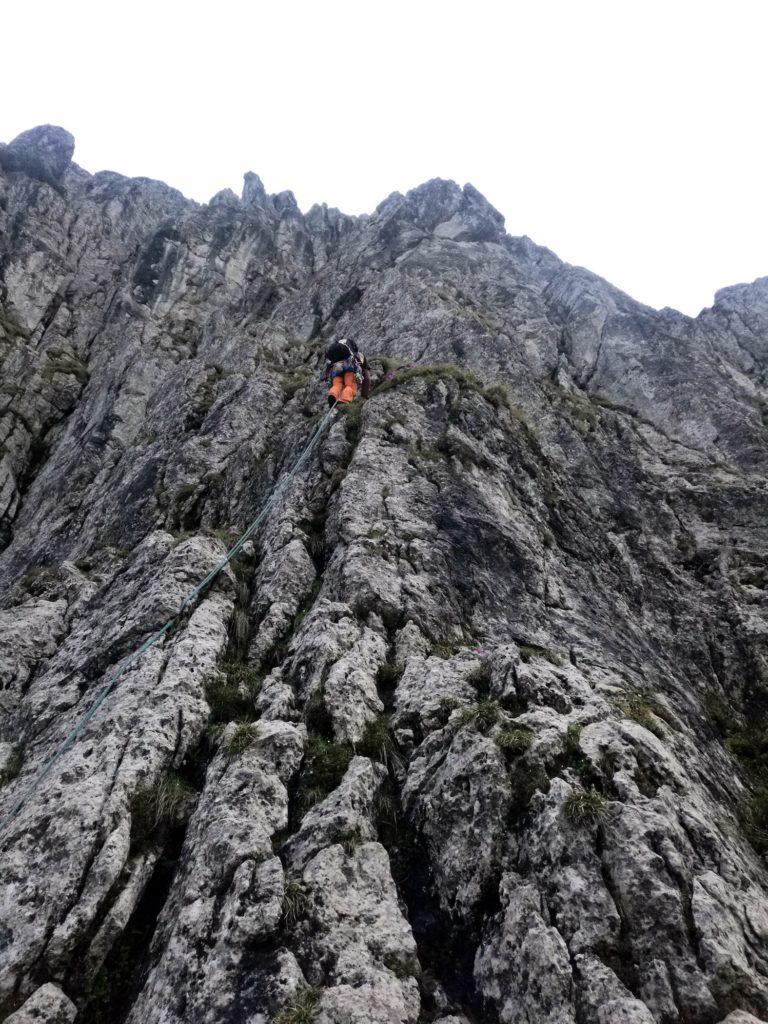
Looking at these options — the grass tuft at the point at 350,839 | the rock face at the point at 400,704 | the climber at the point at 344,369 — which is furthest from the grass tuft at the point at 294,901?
the climber at the point at 344,369

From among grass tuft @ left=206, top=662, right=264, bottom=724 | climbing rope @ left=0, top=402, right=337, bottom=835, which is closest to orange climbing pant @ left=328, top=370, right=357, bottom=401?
climbing rope @ left=0, top=402, right=337, bottom=835

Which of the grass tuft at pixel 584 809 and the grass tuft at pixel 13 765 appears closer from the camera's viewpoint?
the grass tuft at pixel 584 809

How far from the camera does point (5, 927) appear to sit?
7.02 meters

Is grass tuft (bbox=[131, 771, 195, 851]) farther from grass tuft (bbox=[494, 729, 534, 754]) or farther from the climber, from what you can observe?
the climber

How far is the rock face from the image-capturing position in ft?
21.2

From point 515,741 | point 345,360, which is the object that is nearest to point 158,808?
point 515,741

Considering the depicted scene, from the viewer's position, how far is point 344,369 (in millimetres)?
20422

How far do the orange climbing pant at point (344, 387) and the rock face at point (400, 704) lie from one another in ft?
1.97

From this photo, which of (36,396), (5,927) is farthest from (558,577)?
(36,396)

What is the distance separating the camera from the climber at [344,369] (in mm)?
20172

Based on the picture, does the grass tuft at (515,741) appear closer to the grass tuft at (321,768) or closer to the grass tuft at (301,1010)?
the grass tuft at (321,768)

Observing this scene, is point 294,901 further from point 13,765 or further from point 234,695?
point 13,765

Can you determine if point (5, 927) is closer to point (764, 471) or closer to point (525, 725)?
point (525, 725)

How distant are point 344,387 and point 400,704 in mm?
13082
